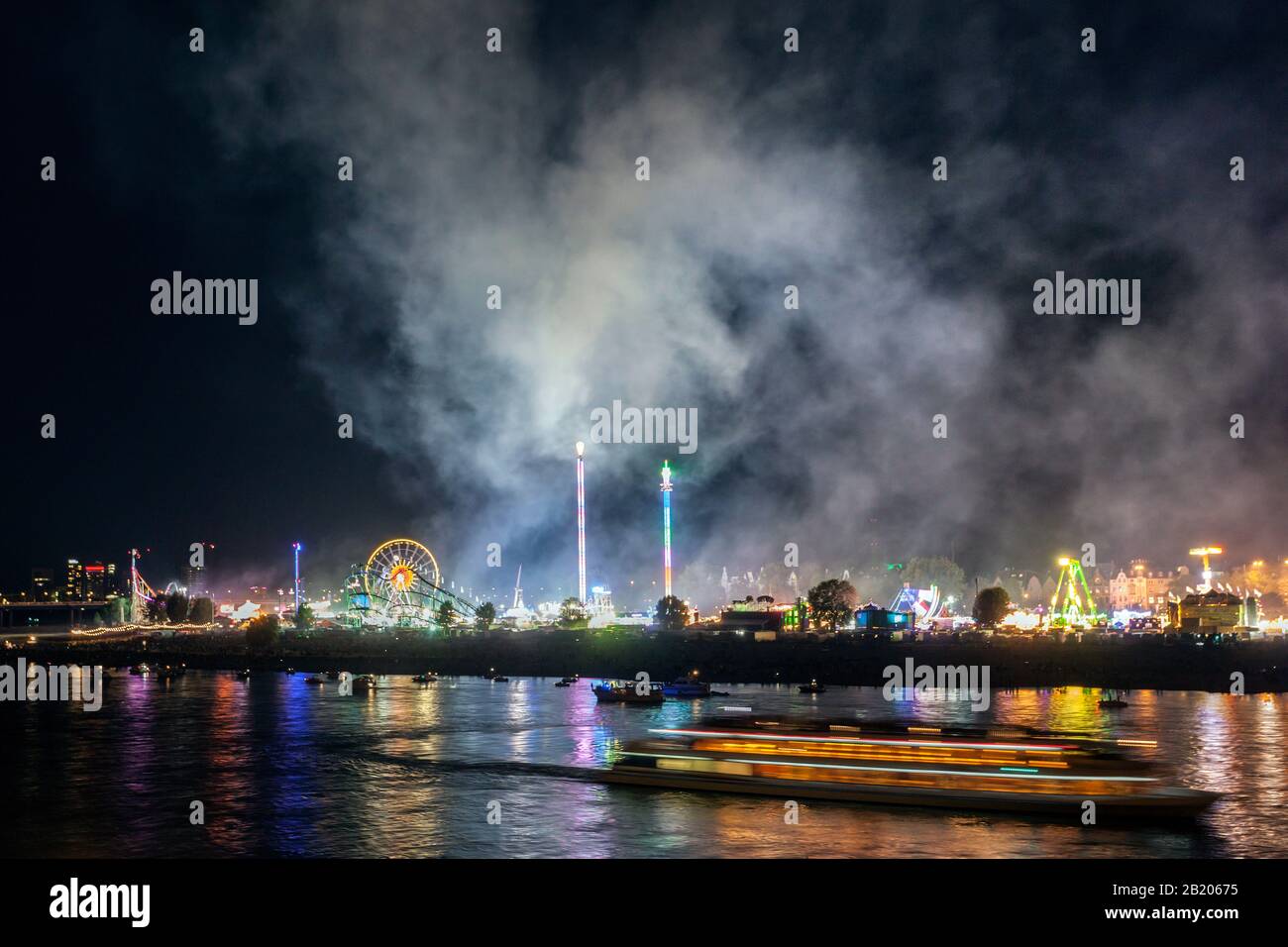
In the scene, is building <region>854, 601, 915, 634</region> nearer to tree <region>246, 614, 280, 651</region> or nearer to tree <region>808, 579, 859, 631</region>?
tree <region>808, 579, 859, 631</region>

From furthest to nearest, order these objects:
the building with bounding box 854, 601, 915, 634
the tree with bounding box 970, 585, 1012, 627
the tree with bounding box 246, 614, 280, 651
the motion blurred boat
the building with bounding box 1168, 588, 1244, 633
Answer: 1. the building with bounding box 854, 601, 915, 634
2. the tree with bounding box 970, 585, 1012, 627
3. the tree with bounding box 246, 614, 280, 651
4. the building with bounding box 1168, 588, 1244, 633
5. the motion blurred boat

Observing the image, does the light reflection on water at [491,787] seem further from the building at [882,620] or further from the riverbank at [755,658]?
the building at [882,620]

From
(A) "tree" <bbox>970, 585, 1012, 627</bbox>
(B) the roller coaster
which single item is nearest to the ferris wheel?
(B) the roller coaster

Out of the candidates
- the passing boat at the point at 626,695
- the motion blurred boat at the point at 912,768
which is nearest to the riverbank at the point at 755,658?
the passing boat at the point at 626,695

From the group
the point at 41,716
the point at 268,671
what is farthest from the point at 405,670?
the point at 41,716

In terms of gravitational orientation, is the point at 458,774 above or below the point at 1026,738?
below
